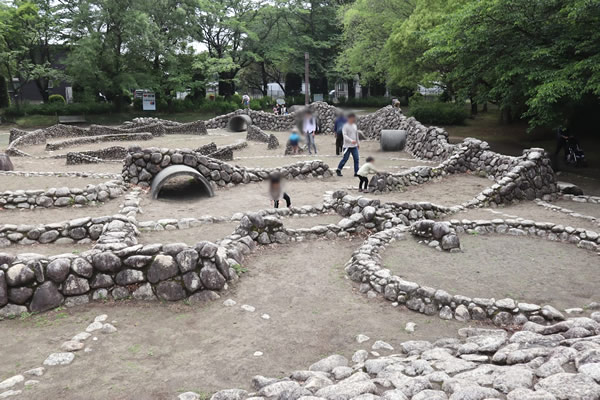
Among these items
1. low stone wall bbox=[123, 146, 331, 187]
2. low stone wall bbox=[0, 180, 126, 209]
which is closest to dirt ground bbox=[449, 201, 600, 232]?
low stone wall bbox=[123, 146, 331, 187]

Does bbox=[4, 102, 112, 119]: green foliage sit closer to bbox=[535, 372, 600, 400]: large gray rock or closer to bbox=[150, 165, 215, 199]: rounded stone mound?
bbox=[150, 165, 215, 199]: rounded stone mound

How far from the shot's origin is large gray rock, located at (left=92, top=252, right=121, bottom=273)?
22.7 ft

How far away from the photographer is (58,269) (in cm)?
670

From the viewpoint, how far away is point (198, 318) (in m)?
6.58

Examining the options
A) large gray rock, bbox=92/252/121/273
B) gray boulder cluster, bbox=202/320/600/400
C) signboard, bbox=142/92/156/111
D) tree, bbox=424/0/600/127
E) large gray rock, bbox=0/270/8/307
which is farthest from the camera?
signboard, bbox=142/92/156/111

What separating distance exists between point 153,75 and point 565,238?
38185mm

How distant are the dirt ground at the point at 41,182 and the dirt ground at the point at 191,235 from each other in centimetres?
552

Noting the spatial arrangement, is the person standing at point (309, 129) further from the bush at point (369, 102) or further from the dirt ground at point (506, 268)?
the bush at point (369, 102)

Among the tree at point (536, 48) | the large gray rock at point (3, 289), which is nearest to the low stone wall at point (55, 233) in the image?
the large gray rock at point (3, 289)

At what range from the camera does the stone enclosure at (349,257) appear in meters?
4.17

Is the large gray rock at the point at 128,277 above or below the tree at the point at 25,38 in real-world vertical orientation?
below

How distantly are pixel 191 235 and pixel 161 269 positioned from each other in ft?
9.91

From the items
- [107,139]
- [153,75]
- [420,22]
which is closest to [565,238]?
[420,22]

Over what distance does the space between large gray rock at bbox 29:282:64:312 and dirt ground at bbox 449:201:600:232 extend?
8522 millimetres
